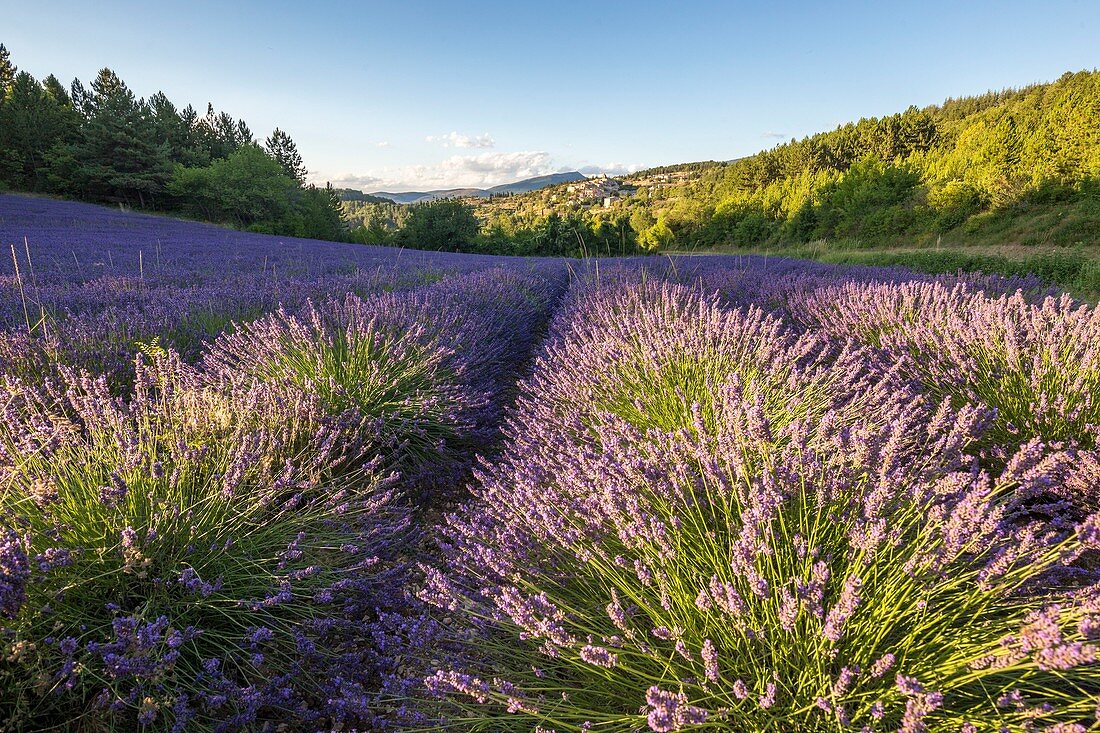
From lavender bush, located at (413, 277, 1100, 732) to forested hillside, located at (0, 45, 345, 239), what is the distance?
29.6m

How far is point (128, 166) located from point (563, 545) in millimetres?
36605

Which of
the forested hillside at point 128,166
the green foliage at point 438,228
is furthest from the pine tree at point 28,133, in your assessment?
the green foliage at point 438,228

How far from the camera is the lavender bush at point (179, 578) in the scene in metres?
1.00

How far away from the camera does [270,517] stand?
5.28 feet

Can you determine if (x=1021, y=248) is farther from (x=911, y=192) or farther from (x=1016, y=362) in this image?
(x=1016, y=362)

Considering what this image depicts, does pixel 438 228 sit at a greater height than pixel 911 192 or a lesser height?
lesser

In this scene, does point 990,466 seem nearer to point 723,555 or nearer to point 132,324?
point 723,555

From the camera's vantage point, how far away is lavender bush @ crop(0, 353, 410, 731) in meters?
1.00

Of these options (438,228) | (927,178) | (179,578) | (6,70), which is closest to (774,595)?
(179,578)

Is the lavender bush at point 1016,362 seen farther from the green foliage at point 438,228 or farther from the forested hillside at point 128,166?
the forested hillside at point 128,166

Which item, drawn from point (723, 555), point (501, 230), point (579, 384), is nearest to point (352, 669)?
point (723, 555)

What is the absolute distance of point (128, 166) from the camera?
1026 inches

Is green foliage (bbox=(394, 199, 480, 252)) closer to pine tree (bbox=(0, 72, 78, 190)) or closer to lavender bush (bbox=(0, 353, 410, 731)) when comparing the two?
pine tree (bbox=(0, 72, 78, 190))

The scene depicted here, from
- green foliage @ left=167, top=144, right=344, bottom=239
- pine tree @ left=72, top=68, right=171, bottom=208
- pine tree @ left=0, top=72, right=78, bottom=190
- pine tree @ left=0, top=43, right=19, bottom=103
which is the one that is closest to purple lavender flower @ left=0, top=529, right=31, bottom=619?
green foliage @ left=167, top=144, right=344, bottom=239
